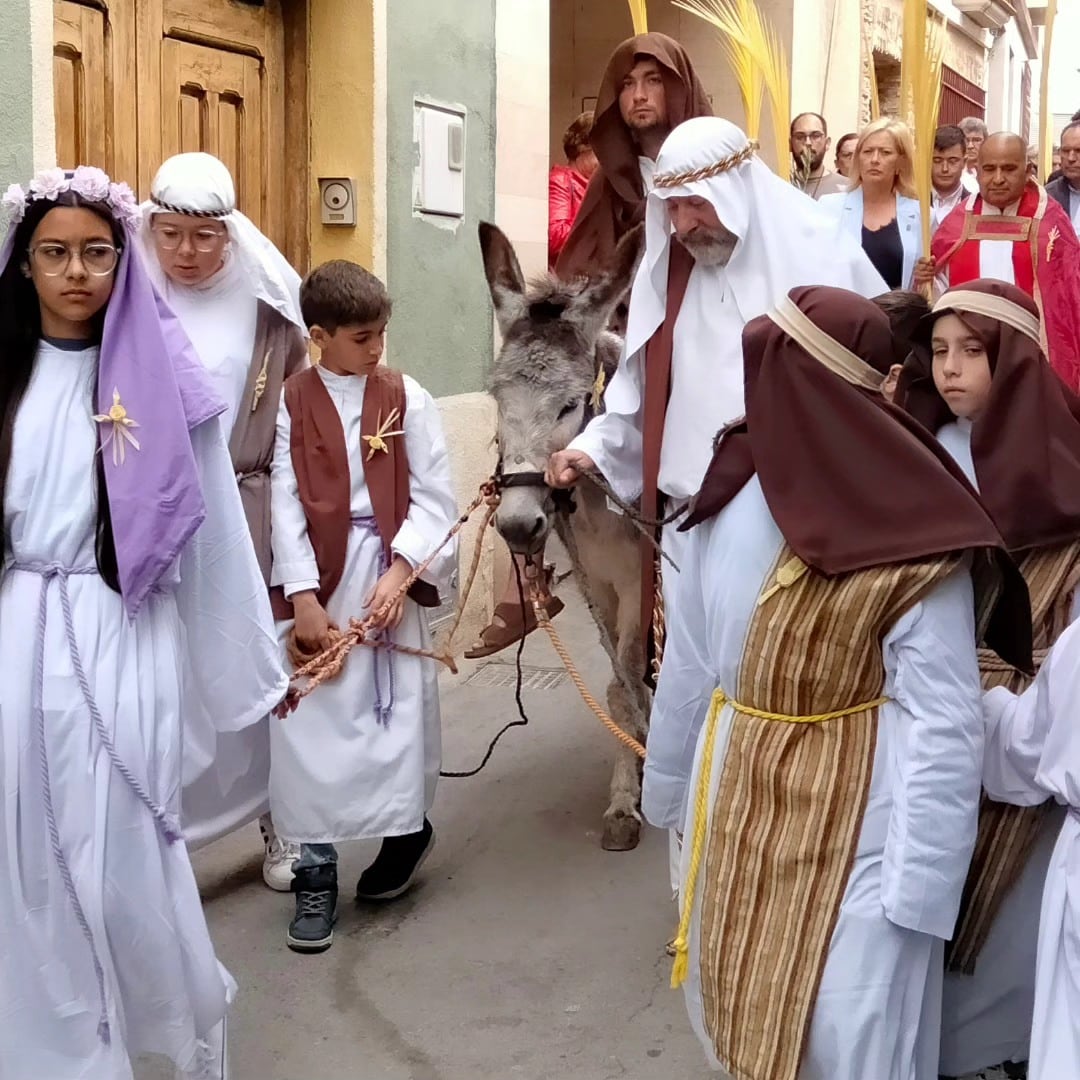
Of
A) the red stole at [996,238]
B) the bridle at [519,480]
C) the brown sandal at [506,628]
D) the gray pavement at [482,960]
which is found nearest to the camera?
the gray pavement at [482,960]

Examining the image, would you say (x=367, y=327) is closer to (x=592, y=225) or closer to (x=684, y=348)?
(x=684, y=348)

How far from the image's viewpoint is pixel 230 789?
443 cm

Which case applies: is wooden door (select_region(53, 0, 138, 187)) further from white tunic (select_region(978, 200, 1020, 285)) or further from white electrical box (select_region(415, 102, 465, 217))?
white tunic (select_region(978, 200, 1020, 285))

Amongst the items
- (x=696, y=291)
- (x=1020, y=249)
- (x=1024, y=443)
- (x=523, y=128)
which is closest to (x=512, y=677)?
(x=523, y=128)

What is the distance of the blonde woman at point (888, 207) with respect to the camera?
6.39 m

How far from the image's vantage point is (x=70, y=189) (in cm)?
296

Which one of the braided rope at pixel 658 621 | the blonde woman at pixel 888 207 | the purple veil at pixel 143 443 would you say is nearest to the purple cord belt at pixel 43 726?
the purple veil at pixel 143 443

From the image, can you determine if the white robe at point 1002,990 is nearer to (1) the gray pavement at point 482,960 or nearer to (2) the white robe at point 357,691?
(1) the gray pavement at point 482,960

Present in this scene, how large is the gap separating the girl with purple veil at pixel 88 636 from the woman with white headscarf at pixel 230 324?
3.27ft

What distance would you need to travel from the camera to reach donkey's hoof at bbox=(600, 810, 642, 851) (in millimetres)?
5094

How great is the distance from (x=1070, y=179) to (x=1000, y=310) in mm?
5447

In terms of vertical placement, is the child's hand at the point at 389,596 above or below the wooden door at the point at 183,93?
below

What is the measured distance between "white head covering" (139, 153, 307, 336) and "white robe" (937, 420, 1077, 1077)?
2534 mm

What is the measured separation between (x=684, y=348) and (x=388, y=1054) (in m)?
2.02
